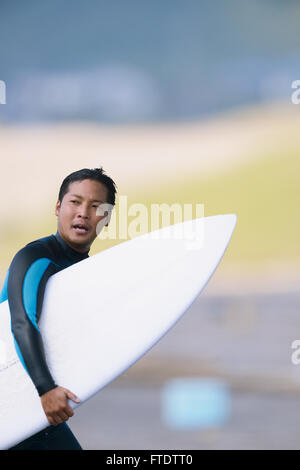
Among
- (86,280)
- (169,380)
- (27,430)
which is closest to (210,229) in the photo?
(86,280)

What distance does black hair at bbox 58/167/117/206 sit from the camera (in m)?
1.53

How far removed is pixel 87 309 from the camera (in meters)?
1.58

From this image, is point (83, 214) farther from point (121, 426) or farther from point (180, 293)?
point (121, 426)

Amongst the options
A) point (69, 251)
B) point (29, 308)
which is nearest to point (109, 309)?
point (69, 251)

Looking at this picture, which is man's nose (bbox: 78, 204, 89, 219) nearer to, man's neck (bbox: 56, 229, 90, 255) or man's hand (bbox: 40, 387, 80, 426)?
man's neck (bbox: 56, 229, 90, 255)

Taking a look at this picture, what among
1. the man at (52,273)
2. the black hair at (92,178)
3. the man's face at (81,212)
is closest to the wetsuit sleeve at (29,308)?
the man at (52,273)

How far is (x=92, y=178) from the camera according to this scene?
60.2 inches

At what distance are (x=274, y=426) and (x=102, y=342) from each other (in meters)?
2.30

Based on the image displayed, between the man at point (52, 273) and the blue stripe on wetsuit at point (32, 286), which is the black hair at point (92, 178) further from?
the blue stripe on wetsuit at point (32, 286)

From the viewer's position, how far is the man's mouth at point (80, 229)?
1494mm

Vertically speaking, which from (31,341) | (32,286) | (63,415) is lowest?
(63,415)

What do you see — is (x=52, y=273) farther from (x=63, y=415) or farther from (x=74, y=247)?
(x=63, y=415)

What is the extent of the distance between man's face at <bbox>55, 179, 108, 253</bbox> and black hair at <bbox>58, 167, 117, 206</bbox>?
0.04 feet

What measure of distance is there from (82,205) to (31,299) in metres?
0.27
